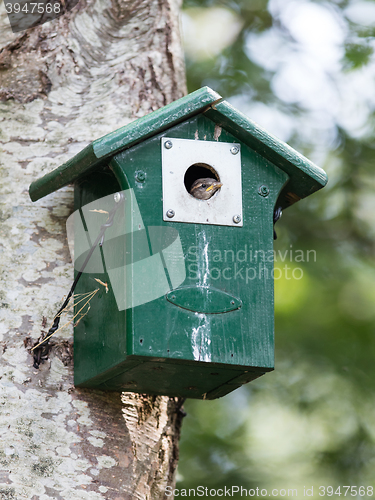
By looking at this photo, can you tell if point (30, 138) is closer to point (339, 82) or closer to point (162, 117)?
point (162, 117)

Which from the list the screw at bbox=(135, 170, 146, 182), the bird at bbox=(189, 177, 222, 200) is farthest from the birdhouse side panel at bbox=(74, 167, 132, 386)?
the bird at bbox=(189, 177, 222, 200)

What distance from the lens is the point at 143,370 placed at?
2324 millimetres

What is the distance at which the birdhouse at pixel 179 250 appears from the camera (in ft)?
7.36

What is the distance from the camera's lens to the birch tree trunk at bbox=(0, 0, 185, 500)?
2.40 m

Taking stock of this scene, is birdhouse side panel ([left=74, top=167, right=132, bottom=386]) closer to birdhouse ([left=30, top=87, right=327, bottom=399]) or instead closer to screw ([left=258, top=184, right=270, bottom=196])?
birdhouse ([left=30, top=87, right=327, bottom=399])

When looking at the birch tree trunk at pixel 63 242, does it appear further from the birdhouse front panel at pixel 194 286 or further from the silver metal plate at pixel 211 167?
the silver metal plate at pixel 211 167

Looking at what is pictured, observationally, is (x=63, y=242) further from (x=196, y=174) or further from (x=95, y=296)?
(x=196, y=174)

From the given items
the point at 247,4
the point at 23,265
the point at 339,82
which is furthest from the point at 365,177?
the point at 23,265

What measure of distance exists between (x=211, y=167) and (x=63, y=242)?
64 cm

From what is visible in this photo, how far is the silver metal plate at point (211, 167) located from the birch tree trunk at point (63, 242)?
1.76ft

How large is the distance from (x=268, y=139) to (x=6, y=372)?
1217 millimetres

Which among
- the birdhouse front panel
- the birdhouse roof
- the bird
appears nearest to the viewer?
the birdhouse front panel

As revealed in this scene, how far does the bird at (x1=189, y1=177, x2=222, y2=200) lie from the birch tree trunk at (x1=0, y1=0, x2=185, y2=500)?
1.66ft

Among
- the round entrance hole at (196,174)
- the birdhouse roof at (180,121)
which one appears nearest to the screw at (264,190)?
the birdhouse roof at (180,121)
